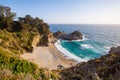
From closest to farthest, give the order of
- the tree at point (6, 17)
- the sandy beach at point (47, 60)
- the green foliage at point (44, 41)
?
the sandy beach at point (47, 60) < the tree at point (6, 17) < the green foliage at point (44, 41)

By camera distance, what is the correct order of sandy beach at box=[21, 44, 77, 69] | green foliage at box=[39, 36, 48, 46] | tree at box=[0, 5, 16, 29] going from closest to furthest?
sandy beach at box=[21, 44, 77, 69] → tree at box=[0, 5, 16, 29] → green foliage at box=[39, 36, 48, 46]

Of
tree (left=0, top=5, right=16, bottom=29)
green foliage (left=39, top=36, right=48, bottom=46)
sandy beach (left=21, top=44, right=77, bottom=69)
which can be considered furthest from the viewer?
green foliage (left=39, top=36, right=48, bottom=46)

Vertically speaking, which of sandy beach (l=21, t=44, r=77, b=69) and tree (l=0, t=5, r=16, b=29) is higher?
tree (l=0, t=5, r=16, b=29)

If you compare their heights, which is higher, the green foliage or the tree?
the tree

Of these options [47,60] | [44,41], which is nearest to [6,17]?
[44,41]

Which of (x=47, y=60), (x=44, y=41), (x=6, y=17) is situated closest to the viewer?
(x=47, y=60)

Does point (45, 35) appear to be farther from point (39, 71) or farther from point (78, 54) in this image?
point (39, 71)

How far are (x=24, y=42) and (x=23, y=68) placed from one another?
1712 inches

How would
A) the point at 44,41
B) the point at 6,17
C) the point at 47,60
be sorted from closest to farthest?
the point at 47,60
the point at 6,17
the point at 44,41

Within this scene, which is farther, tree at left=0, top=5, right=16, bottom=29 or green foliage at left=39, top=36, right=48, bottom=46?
green foliage at left=39, top=36, right=48, bottom=46

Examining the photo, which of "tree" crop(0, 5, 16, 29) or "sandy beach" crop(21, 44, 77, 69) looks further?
"tree" crop(0, 5, 16, 29)

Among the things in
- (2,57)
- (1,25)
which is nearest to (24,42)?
(1,25)

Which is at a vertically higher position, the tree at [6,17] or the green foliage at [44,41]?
the tree at [6,17]

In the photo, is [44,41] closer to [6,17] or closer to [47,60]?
[6,17]
